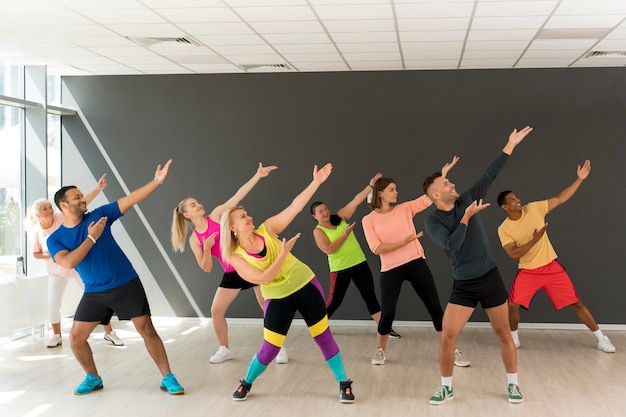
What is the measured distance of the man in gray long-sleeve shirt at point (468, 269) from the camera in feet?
15.5

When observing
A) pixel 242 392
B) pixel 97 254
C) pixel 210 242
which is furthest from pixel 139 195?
pixel 242 392

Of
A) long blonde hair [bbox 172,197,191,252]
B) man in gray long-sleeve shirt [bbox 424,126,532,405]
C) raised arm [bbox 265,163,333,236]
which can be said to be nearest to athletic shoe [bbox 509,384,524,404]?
man in gray long-sleeve shirt [bbox 424,126,532,405]

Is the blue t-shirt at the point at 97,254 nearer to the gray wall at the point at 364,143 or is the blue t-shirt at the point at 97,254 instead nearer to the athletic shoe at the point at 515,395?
the athletic shoe at the point at 515,395

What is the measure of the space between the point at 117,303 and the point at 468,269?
2.30 meters

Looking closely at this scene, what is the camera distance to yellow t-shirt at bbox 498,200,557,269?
6.46m

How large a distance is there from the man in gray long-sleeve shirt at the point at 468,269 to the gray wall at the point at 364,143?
288cm

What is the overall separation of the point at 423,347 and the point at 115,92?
425 cm

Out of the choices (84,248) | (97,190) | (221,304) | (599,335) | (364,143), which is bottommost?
(599,335)

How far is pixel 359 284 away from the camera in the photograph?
6715 mm

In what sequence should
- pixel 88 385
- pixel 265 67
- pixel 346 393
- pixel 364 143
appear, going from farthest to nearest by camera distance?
1. pixel 364 143
2. pixel 265 67
3. pixel 88 385
4. pixel 346 393

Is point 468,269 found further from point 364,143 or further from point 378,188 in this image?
point 364,143

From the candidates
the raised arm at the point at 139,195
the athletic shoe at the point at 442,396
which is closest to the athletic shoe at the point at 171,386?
the raised arm at the point at 139,195

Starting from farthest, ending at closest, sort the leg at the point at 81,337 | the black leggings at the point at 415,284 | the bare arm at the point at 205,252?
1. the black leggings at the point at 415,284
2. the bare arm at the point at 205,252
3. the leg at the point at 81,337

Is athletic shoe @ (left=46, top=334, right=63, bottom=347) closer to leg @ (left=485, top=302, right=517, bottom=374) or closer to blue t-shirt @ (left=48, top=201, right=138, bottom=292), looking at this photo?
blue t-shirt @ (left=48, top=201, right=138, bottom=292)
